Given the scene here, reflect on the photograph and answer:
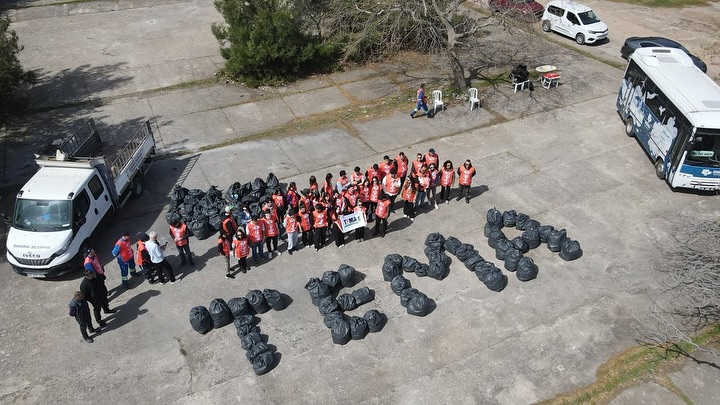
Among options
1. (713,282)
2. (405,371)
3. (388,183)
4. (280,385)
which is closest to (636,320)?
(713,282)

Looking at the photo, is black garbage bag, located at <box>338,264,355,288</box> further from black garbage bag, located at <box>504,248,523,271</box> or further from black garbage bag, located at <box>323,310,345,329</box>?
black garbage bag, located at <box>504,248,523,271</box>

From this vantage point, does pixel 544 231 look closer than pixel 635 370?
No

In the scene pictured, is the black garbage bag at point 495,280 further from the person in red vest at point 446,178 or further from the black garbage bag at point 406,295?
the person in red vest at point 446,178

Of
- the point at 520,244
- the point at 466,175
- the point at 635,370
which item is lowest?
the point at 635,370

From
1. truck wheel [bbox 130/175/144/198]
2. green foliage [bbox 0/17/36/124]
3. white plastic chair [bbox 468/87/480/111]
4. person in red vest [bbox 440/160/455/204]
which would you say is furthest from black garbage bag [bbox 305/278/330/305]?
green foliage [bbox 0/17/36/124]

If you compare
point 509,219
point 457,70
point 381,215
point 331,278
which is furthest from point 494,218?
point 457,70

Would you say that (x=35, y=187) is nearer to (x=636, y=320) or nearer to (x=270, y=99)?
(x=270, y=99)

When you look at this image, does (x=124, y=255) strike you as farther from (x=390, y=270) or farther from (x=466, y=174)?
(x=466, y=174)
